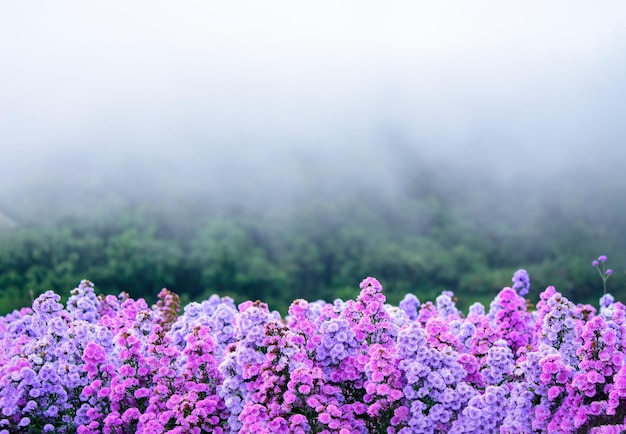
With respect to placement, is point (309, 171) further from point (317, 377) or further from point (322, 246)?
point (317, 377)

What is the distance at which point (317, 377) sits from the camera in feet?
13.1

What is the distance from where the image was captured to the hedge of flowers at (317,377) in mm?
3836

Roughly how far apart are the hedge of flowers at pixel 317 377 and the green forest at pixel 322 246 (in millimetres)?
10026

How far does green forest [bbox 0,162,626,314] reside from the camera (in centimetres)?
1515

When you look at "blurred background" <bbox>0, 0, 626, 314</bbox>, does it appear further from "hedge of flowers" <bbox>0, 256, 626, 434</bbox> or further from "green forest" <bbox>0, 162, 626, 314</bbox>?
"hedge of flowers" <bbox>0, 256, 626, 434</bbox>

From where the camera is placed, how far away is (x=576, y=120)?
1969cm

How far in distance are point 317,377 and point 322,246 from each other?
1253 centimetres

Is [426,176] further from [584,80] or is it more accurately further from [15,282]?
[15,282]

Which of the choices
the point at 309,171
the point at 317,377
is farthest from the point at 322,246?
the point at 317,377

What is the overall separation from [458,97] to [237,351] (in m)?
18.1

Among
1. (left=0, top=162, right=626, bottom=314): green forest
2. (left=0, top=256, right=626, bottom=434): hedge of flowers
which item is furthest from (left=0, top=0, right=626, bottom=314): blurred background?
(left=0, top=256, right=626, bottom=434): hedge of flowers

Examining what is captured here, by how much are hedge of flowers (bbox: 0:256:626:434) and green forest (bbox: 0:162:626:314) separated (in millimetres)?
10026

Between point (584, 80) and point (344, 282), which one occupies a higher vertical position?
point (584, 80)

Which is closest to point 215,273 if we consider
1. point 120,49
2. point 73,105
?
point 73,105
